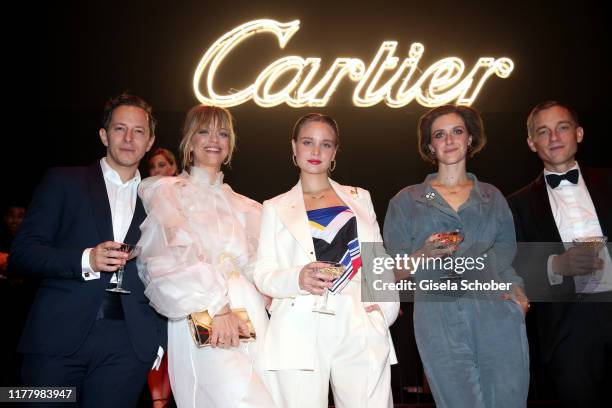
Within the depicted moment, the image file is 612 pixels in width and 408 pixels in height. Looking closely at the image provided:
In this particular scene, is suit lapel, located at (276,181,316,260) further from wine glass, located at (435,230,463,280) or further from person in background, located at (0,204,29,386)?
person in background, located at (0,204,29,386)

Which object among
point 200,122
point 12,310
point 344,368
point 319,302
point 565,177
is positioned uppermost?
point 200,122

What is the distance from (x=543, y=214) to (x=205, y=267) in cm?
203

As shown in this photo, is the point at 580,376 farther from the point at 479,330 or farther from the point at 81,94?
the point at 81,94

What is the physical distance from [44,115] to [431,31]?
5302 millimetres

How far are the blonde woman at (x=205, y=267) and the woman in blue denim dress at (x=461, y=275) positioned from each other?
83 centimetres

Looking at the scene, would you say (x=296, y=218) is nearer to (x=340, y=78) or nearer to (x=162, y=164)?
(x=162, y=164)

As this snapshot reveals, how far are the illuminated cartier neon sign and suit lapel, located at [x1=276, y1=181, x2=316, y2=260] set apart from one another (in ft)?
16.1

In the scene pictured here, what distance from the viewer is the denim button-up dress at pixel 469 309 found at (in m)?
2.90

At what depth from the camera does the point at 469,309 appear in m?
3.02

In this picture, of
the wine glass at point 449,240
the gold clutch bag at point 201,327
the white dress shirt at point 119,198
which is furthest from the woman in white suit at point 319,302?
the white dress shirt at point 119,198

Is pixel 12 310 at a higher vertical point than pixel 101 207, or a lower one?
lower

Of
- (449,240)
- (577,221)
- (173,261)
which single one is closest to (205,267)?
(173,261)

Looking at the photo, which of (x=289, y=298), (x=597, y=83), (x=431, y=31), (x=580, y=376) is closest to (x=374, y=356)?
(x=289, y=298)

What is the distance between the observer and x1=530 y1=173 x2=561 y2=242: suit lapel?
3555mm
